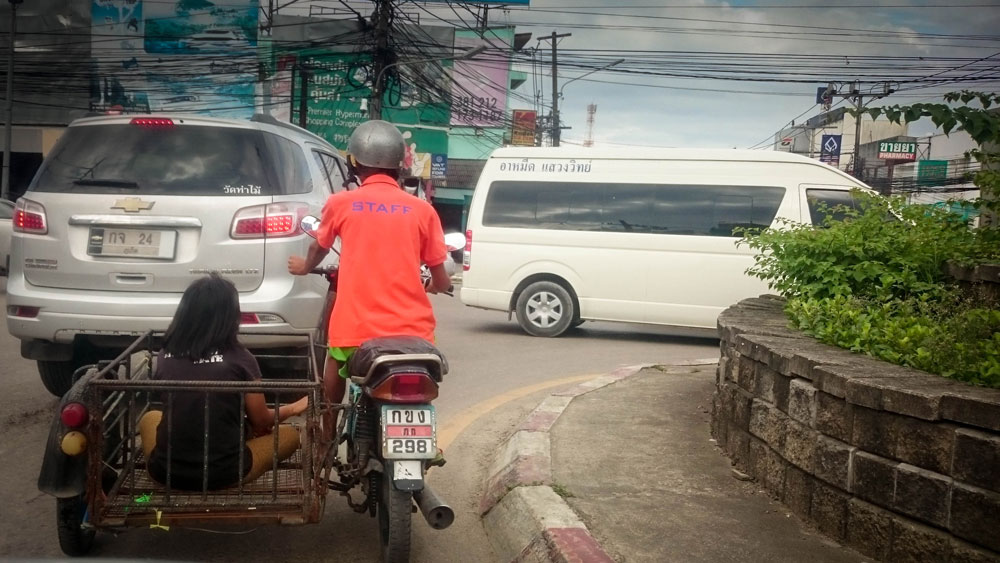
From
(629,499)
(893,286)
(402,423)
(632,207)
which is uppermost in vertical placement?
(632,207)

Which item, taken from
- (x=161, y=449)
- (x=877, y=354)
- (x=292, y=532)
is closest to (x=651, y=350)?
(x=877, y=354)

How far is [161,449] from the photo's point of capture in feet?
11.8

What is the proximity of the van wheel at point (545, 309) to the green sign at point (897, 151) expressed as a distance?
109 feet

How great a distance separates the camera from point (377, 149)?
414 cm

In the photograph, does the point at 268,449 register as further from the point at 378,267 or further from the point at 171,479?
the point at 378,267

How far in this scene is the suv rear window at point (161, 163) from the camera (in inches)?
232

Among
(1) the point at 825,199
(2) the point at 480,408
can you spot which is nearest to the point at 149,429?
(2) the point at 480,408

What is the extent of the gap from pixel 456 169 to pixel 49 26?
55.0 ft

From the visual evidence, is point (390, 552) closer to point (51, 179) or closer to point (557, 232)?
point (51, 179)

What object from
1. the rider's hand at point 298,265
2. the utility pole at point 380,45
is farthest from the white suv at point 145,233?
the utility pole at point 380,45

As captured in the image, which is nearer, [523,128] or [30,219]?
[30,219]

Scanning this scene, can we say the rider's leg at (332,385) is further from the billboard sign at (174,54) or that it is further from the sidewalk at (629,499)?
the billboard sign at (174,54)

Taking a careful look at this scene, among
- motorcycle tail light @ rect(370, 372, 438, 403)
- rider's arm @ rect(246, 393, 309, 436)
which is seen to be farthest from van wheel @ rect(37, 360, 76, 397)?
motorcycle tail light @ rect(370, 372, 438, 403)

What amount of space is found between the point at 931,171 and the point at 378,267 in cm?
3760
